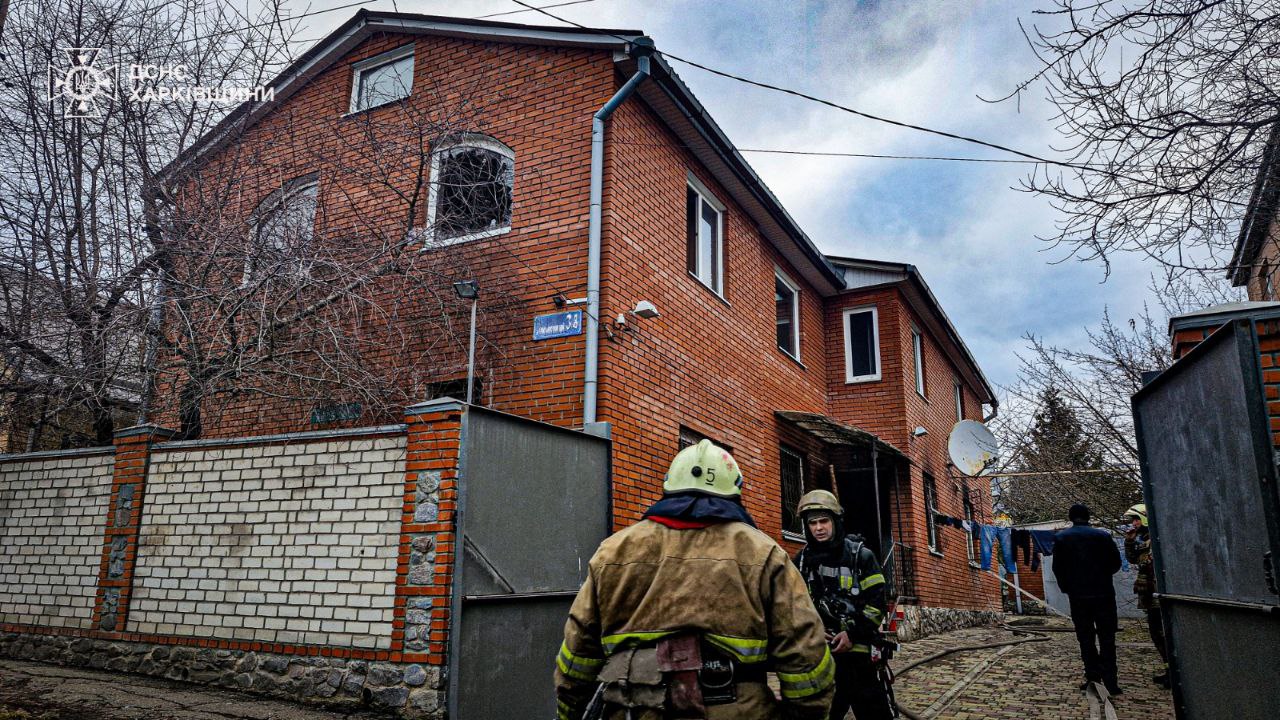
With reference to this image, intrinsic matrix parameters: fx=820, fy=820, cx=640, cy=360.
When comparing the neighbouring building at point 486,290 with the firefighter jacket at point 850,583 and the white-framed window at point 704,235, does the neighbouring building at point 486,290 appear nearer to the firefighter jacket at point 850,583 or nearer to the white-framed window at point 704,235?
the white-framed window at point 704,235

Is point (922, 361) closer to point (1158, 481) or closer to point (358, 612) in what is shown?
point (1158, 481)

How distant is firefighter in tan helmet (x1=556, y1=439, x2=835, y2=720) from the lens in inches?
110

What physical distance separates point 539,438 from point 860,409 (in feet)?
31.2

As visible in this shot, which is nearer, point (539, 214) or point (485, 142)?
point (539, 214)

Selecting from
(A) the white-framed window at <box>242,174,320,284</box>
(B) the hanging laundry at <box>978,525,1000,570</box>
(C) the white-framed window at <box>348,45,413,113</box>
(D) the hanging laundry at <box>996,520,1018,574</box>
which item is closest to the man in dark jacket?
(A) the white-framed window at <box>242,174,320,284</box>

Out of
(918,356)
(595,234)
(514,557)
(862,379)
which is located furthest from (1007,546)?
(514,557)

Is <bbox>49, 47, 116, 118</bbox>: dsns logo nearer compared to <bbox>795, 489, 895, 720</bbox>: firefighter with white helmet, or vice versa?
<bbox>795, 489, 895, 720</bbox>: firefighter with white helmet

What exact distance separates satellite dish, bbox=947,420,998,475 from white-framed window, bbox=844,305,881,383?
7.14 ft

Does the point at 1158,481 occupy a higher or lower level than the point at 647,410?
lower

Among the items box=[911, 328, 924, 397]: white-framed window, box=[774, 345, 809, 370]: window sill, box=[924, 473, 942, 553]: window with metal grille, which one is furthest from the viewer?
box=[911, 328, 924, 397]: white-framed window

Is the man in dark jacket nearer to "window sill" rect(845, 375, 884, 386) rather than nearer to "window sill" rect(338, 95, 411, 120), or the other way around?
"window sill" rect(845, 375, 884, 386)

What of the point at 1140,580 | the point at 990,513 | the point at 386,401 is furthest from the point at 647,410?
the point at 990,513

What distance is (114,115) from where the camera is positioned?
28.3 ft

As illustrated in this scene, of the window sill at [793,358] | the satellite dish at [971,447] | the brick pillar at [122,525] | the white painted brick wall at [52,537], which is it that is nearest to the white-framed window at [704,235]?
the window sill at [793,358]
